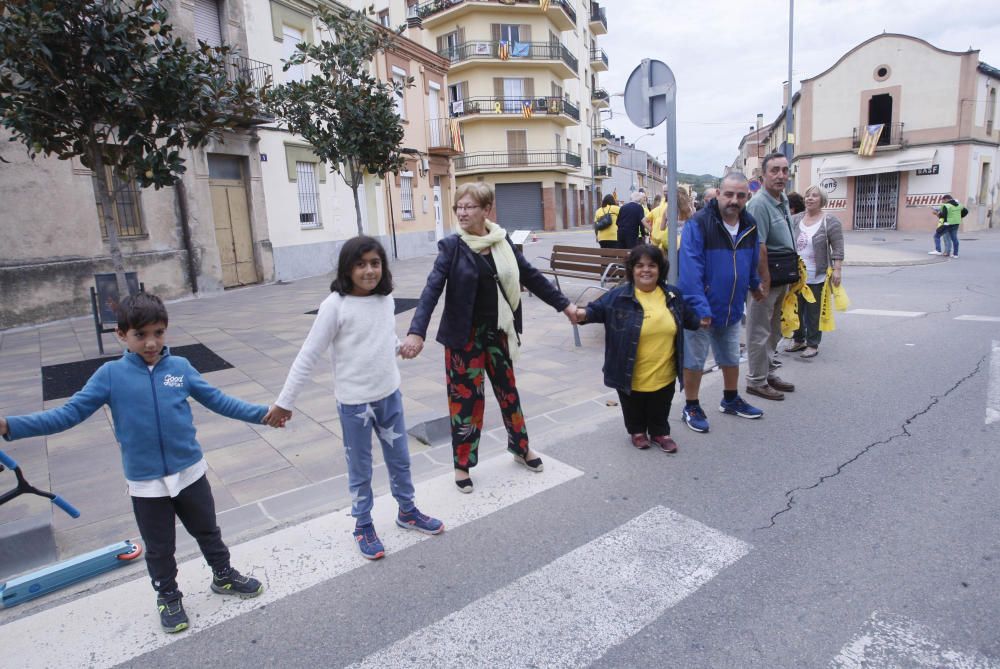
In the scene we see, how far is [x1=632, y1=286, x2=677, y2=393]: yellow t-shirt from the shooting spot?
4.11m

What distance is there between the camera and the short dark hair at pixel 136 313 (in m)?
2.37

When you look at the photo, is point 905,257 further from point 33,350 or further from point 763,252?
point 33,350

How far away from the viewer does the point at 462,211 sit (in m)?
3.55

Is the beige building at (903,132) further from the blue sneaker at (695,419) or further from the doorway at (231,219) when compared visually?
the blue sneaker at (695,419)

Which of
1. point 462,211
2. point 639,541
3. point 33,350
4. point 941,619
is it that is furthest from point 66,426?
point 33,350

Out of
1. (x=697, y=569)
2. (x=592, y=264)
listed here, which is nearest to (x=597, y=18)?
(x=592, y=264)

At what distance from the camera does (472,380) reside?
3707 millimetres

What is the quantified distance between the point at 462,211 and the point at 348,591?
209 cm

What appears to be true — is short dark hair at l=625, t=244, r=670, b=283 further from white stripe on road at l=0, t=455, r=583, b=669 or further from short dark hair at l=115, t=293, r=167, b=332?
short dark hair at l=115, t=293, r=167, b=332

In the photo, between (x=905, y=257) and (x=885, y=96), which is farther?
(x=885, y=96)

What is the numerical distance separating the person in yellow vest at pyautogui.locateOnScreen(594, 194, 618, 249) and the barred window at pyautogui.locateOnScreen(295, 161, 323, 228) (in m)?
9.69

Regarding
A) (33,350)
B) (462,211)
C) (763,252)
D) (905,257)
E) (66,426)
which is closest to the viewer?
(66,426)

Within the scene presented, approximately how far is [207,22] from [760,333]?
14.6 meters

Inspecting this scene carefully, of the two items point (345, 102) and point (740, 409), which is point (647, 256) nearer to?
point (740, 409)
